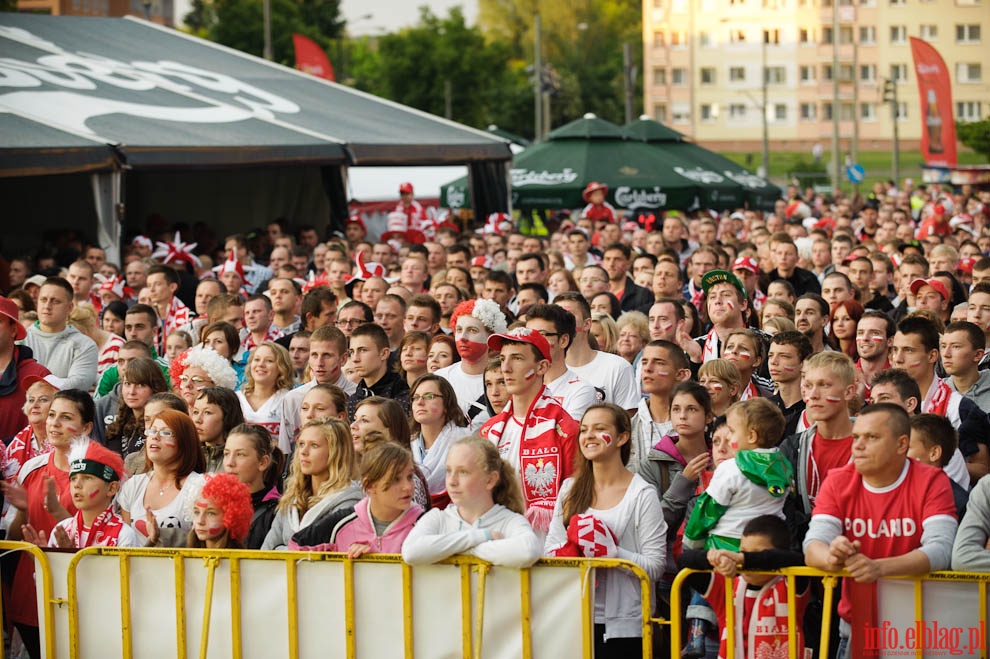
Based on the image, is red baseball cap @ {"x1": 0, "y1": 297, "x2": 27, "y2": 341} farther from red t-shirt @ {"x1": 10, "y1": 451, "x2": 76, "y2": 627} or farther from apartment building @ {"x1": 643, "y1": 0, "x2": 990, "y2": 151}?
Answer: apartment building @ {"x1": 643, "y1": 0, "x2": 990, "y2": 151}

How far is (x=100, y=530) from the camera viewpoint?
22.2 feet

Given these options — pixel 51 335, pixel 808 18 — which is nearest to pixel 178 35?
pixel 51 335

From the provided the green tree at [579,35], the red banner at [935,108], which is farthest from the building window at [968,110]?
the red banner at [935,108]

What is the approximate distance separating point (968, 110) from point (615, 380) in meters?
90.7

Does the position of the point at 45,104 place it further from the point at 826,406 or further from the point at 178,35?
the point at 826,406

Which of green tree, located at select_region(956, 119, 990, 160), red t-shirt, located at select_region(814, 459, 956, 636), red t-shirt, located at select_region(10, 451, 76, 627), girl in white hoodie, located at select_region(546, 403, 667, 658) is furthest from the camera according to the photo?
green tree, located at select_region(956, 119, 990, 160)

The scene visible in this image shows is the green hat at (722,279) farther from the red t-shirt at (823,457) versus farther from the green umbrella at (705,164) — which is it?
the green umbrella at (705,164)

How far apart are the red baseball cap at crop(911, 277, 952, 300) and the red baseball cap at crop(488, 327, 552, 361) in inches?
172

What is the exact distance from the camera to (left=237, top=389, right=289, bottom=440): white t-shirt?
8.52m

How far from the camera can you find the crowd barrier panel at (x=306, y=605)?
5.82 meters

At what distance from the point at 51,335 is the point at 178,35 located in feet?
58.8

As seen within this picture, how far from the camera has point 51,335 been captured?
1012 centimetres

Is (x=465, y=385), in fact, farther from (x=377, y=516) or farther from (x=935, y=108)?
(x=935, y=108)

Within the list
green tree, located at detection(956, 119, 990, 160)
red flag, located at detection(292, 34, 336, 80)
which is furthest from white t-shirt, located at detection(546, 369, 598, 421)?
green tree, located at detection(956, 119, 990, 160)
